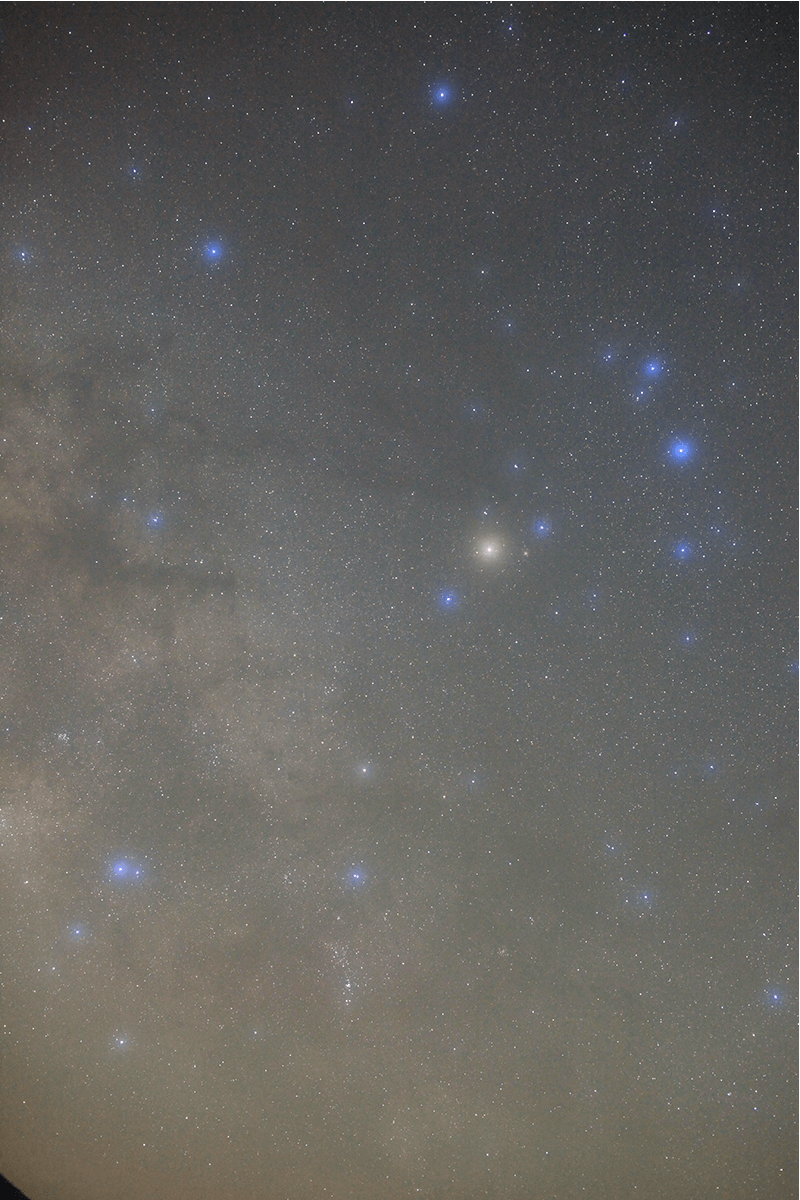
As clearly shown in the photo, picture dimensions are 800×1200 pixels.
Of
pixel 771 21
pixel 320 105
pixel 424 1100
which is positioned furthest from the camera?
pixel 424 1100

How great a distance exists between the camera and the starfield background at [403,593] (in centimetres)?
176

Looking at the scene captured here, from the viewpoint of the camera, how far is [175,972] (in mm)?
2027

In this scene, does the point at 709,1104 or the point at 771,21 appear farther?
the point at 709,1104

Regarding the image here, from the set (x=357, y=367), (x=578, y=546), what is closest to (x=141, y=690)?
(x=357, y=367)

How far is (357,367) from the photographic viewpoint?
1903 mm

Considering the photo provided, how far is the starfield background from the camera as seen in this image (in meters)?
1.76

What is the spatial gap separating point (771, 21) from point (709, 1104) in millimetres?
2747

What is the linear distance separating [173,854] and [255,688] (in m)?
0.55

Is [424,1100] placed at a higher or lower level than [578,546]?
lower

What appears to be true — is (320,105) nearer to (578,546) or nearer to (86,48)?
(86,48)

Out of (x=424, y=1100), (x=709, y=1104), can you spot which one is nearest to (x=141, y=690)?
(x=424, y=1100)

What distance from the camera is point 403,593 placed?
1.93 meters

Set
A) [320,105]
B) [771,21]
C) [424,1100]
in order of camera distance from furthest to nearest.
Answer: [424,1100], [320,105], [771,21]

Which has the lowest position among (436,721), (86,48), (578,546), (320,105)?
(436,721)
